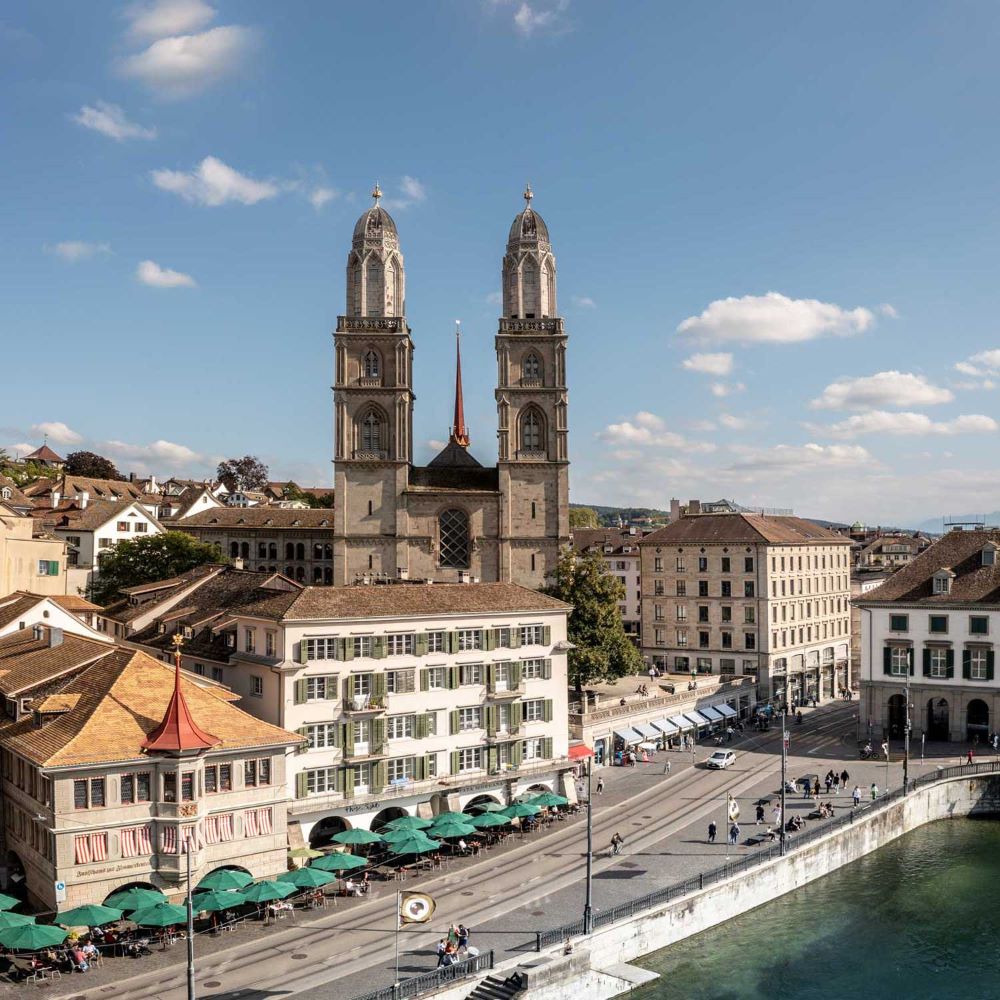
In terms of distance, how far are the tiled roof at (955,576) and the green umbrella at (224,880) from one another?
54.4 m

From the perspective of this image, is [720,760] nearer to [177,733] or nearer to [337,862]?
[337,862]

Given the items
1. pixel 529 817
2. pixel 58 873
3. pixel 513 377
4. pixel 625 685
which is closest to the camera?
pixel 58 873

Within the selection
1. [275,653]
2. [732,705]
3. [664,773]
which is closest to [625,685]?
[732,705]

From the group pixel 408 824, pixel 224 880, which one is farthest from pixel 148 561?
pixel 224 880

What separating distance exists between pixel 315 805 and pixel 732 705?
50.2 m

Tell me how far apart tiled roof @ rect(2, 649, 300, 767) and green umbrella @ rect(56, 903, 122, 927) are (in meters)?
5.53

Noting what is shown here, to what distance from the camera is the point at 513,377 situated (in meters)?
93.7

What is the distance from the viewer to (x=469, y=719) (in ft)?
186

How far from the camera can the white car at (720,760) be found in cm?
7106

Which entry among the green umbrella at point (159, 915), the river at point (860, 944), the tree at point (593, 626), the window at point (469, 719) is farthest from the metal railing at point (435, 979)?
the tree at point (593, 626)

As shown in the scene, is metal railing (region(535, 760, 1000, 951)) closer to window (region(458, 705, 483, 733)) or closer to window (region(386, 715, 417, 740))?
window (region(458, 705, 483, 733))

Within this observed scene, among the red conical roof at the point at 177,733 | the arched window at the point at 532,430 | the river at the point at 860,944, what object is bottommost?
the river at the point at 860,944

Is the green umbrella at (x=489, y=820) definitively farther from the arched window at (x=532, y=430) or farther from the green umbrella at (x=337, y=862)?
the arched window at (x=532, y=430)

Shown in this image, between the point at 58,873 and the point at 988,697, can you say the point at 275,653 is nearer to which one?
the point at 58,873
